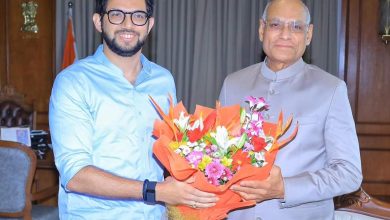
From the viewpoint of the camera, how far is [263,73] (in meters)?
1.77

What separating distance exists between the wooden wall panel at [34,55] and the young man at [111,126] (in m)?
4.21

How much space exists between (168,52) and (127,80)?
3.92 m

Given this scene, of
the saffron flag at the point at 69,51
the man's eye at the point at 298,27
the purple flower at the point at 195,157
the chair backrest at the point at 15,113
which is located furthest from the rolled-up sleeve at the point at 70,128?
the saffron flag at the point at 69,51

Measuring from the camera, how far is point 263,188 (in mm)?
1393

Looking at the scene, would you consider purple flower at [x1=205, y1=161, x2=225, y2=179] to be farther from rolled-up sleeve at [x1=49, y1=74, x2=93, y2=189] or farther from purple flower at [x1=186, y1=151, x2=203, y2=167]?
rolled-up sleeve at [x1=49, y1=74, x2=93, y2=189]

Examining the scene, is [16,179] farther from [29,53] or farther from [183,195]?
[29,53]

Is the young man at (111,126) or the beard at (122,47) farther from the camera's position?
the beard at (122,47)

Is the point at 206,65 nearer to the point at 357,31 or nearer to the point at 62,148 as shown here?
the point at 357,31

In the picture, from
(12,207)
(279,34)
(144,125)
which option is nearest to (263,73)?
(279,34)

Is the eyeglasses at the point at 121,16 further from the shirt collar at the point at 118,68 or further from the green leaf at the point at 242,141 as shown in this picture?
the green leaf at the point at 242,141

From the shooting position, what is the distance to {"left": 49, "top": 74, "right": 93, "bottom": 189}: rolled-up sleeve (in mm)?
1467

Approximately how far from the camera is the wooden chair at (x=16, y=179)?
313 cm

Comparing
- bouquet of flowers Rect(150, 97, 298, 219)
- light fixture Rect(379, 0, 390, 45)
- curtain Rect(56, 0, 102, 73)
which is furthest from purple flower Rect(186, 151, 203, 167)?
curtain Rect(56, 0, 102, 73)

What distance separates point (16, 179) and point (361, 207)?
210cm
